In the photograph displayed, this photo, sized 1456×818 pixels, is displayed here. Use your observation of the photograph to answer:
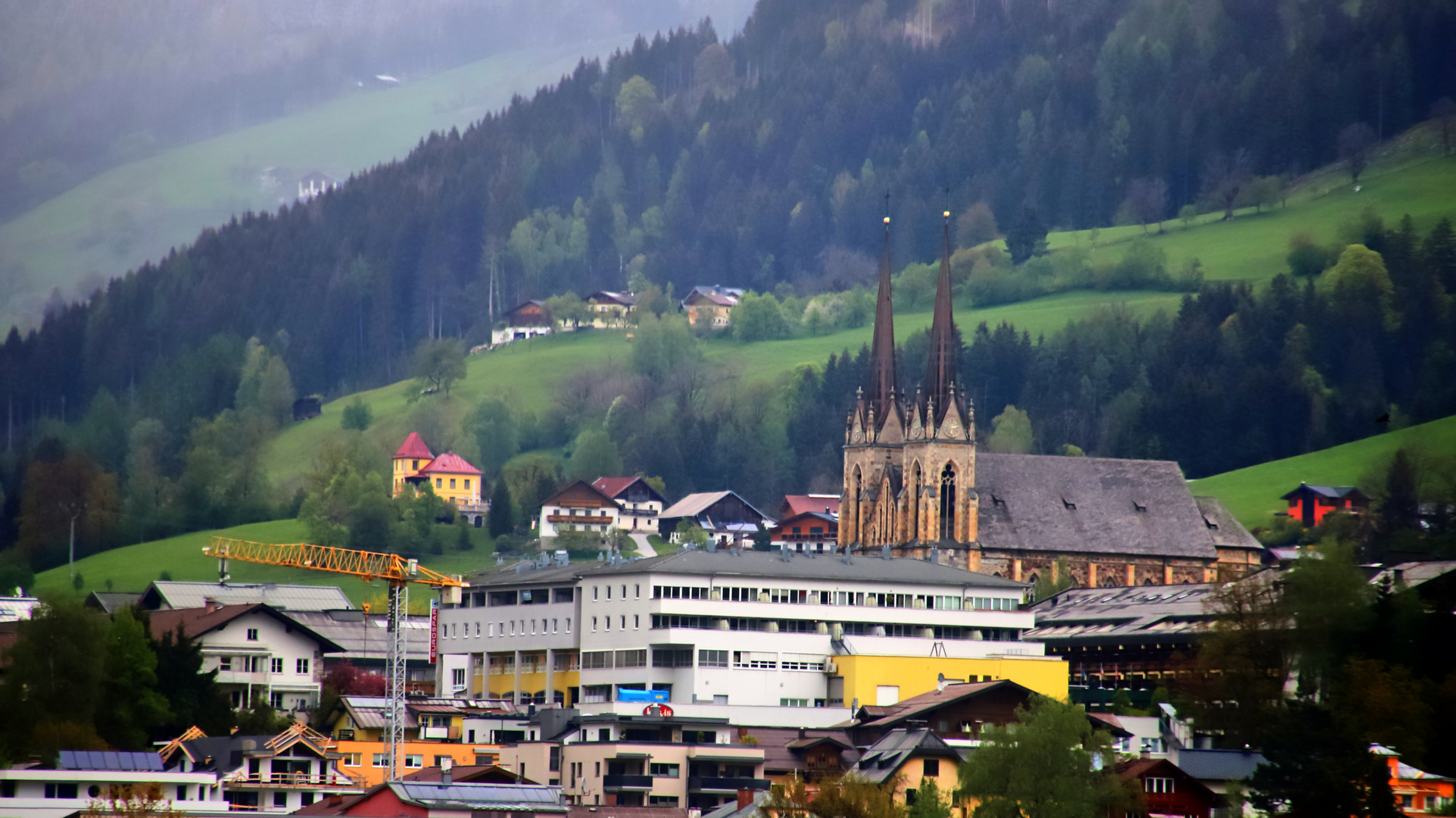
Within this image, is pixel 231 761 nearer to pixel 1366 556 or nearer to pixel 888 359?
pixel 888 359

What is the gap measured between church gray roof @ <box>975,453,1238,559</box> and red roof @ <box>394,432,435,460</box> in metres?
74.5

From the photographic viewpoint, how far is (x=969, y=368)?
18775cm

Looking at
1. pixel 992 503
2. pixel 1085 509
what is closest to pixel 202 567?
pixel 992 503

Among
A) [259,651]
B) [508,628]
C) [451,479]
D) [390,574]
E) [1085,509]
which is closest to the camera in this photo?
[259,651]

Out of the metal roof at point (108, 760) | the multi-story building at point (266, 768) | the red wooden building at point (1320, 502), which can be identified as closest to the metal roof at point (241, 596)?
the multi-story building at point (266, 768)

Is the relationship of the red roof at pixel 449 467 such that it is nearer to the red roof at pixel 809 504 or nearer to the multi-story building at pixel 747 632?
the red roof at pixel 809 504

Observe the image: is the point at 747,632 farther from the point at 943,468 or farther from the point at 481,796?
the point at 481,796

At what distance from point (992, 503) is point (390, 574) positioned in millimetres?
33258

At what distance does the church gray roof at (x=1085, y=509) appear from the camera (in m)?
116

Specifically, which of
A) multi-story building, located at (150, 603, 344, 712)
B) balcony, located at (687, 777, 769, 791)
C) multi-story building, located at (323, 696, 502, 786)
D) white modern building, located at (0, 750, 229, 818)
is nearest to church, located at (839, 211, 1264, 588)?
multi-story building, located at (150, 603, 344, 712)

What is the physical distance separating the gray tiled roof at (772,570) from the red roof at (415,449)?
8519 centimetres

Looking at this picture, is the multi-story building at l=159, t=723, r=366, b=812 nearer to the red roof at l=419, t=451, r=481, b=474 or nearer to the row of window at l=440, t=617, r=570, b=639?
the row of window at l=440, t=617, r=570, b=639

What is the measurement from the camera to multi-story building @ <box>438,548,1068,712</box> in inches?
3371

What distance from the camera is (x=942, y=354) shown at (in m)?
117
